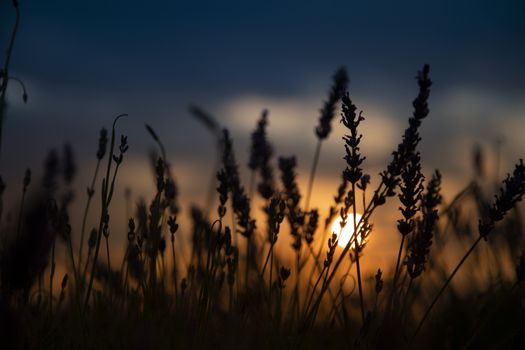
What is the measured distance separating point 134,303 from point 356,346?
33.9 inches

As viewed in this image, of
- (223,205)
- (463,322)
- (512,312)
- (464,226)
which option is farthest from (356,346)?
(464,226)

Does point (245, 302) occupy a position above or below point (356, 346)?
above

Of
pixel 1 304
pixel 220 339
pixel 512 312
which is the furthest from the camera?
pixel 512 312

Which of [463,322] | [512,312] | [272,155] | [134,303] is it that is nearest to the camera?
[134,303]

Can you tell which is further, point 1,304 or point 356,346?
point 356,346

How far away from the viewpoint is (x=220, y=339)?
1.94 m

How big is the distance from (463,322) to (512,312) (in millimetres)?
394

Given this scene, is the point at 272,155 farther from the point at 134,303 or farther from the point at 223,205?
the point at 134,303

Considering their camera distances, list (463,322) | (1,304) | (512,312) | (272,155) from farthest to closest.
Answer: (272,155) → (512,312) → (463,322) → (1,304)

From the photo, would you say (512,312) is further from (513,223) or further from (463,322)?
→ (513,223)

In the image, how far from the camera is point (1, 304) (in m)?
0.79

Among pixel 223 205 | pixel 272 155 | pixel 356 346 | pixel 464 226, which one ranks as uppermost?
pixel 272 155

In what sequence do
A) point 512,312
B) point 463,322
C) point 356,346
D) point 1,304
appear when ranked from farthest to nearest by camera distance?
1. point 512,312
2. point 463,322
3. point 356,346
4. point 1,304

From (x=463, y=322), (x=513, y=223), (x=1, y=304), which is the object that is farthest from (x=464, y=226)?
(x=1, y=304)
